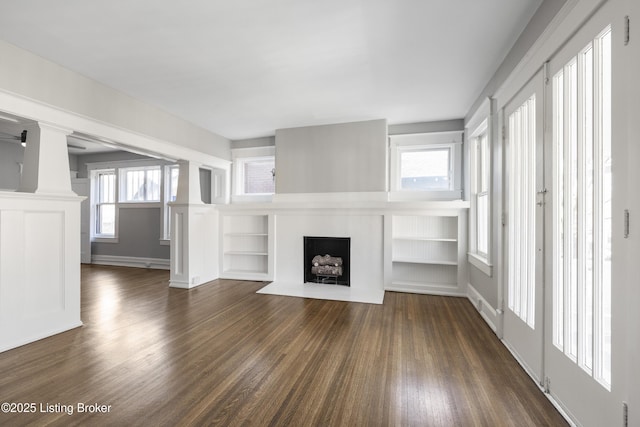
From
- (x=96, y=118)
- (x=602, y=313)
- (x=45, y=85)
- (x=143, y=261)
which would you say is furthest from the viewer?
(x=143, y=261)

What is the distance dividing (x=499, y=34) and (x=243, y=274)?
4.74m

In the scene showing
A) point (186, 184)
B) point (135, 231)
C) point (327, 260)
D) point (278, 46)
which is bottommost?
point (327, 260)

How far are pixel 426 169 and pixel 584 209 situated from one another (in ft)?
10.6

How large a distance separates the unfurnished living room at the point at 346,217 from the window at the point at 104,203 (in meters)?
2.61

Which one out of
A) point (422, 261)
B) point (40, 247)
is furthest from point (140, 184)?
point (422, 261)

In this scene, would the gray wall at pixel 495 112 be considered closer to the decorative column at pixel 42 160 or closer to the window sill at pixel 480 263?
the window sill at pixel 480 263

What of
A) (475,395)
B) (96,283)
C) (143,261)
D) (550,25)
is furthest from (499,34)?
(143,261)

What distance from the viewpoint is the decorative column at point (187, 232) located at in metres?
4.54

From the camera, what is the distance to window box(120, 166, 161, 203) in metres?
6.39

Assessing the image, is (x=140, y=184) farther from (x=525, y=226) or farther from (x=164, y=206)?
(x=525, y=226)

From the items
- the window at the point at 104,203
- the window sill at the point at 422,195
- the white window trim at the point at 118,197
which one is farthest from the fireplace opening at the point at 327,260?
the window at the point at 104,203

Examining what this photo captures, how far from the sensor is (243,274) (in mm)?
5102

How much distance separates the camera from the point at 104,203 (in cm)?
672

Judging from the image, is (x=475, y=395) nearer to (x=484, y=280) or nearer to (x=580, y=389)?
(x=580, y=389)
